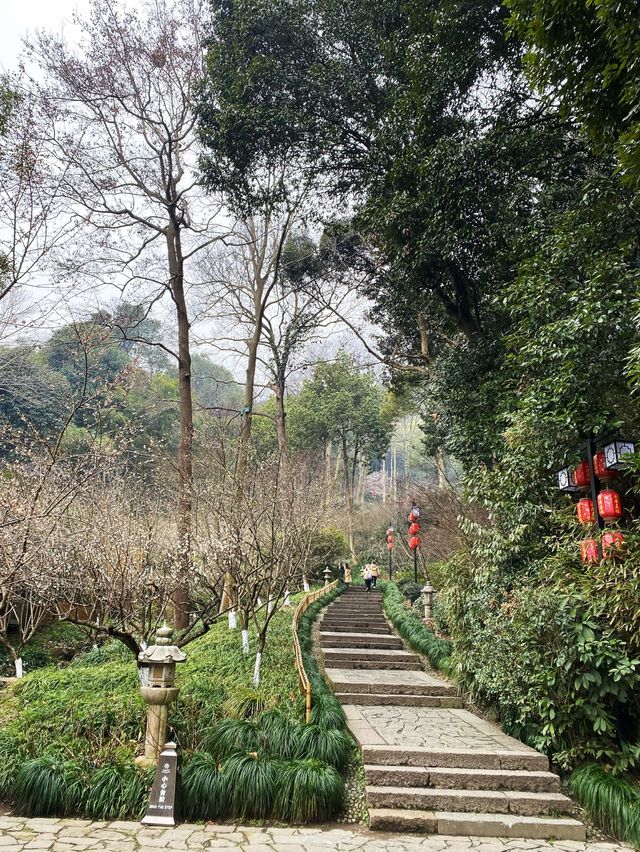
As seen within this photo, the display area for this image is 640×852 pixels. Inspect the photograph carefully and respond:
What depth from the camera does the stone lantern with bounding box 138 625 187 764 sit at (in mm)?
5352

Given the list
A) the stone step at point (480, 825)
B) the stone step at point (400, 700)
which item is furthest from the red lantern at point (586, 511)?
the stone step at point (400, 700)

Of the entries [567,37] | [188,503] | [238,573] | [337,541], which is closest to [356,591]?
[337,541]

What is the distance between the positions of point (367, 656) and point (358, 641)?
115 cm

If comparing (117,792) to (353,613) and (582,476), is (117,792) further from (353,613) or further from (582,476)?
(353,613)

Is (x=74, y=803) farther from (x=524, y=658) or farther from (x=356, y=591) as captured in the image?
(x=356, y=591)

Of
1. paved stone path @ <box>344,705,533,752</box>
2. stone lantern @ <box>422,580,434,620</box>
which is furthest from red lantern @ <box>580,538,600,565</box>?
stone lantern @ <box>422,580,434,620</box>

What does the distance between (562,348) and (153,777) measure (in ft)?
19.9

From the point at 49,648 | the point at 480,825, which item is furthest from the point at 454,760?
the point at 49,648

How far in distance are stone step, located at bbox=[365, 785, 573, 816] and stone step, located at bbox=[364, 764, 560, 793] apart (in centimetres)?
12

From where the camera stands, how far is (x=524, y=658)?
551 centimetres

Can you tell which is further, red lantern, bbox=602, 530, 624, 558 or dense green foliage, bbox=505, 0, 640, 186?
red lantern, bbox=602, 530, 624, 558

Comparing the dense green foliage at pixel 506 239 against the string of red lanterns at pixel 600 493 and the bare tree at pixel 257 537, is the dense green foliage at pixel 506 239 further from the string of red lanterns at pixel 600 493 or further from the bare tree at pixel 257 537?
the bare tree at pixel 257 537

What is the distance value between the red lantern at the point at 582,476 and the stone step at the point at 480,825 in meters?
3.11

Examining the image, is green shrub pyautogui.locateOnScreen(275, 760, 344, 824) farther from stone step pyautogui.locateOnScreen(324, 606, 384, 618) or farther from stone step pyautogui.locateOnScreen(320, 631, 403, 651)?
stone step pyautogui.locateOnScreen(324, 606, 384, 618)
